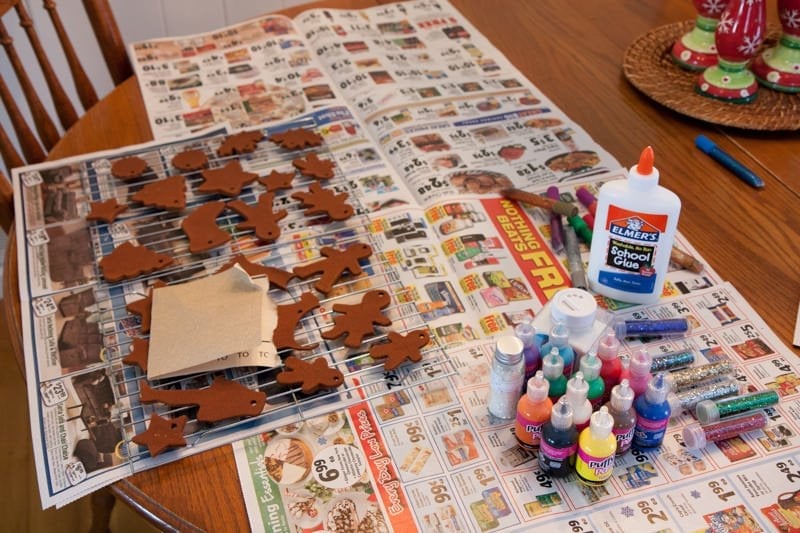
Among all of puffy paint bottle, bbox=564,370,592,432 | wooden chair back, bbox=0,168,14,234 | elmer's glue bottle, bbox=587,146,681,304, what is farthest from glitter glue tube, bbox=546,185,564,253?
wooden chair back, bbox=0,168,14,234

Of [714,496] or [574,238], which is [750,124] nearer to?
[574,238]

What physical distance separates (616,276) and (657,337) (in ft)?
0.27

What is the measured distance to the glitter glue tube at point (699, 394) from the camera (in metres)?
0.78

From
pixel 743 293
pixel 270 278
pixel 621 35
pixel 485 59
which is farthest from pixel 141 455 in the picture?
pixel 621 35

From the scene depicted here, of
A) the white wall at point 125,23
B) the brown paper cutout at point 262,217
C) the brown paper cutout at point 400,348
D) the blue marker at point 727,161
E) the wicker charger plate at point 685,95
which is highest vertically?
the wicker charger plate at point 685,95

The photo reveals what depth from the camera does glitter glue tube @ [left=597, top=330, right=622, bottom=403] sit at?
0.75m

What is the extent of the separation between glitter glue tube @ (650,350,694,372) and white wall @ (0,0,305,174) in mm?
1506

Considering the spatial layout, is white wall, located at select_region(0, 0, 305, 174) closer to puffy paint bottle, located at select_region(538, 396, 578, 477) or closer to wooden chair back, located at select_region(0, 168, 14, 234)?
wooden chair back, located at select_region(0, 168, 14, 234)

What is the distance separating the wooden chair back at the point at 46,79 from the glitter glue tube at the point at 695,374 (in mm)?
957

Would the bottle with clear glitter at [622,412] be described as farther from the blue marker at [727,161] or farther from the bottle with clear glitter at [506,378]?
the blue marker at [727,161]

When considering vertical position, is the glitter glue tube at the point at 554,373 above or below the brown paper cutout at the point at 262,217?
above

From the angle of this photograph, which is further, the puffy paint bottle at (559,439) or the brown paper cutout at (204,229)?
the brown paper cutout at (204,229)

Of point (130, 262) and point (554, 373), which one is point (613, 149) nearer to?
point (554, 373)

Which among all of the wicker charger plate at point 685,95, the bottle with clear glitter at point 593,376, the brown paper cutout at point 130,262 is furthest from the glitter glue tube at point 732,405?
the brown paper cutout at point 130,262
